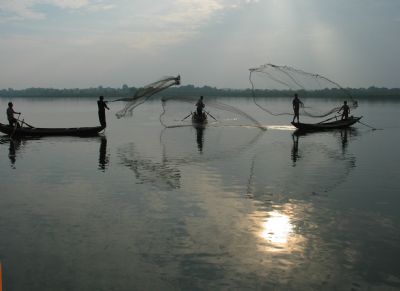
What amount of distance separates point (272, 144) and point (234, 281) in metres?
15.8

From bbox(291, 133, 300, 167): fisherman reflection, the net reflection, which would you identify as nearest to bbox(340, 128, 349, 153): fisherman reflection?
bbox(291, 133, 300, 167): fisherman reflection

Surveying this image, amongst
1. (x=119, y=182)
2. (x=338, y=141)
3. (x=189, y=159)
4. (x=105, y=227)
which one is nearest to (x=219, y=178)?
(x=119, y=182)

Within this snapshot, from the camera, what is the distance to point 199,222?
342 inches

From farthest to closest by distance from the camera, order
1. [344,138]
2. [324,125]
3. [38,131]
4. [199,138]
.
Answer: [324,125]
[199,138]
[344,138]
[38,131]

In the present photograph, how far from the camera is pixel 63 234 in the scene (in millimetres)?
8016

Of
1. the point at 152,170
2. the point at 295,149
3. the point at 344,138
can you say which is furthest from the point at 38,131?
the point at 344,138

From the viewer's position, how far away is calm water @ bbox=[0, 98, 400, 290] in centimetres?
630

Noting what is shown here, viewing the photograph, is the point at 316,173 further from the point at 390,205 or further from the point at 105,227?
the point at 105,227

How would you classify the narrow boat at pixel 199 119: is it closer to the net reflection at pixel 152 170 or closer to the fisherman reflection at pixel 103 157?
the fisherman reflection at pixel 103 157

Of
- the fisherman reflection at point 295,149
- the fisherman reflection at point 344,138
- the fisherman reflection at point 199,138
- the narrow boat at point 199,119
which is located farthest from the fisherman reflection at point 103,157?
the narrow boat at point 199,119

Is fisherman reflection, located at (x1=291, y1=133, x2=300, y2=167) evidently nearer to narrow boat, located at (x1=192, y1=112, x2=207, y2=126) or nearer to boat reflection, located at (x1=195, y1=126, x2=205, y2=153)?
boat reflection, located at (x1=195, y1=126, x2=205, y2=153)

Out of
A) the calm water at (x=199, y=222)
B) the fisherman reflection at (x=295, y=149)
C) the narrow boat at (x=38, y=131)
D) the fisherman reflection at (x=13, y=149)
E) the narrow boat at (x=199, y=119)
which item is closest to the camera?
the calm water at (x=199, y=222)

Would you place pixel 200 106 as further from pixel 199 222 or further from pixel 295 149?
pixel 199 222

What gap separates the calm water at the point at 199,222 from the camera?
6.30 meters
